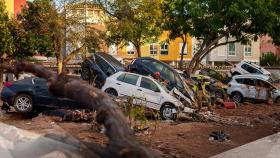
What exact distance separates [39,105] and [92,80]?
290 centimetres

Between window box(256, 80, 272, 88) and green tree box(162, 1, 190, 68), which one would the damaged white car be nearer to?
window box(256, 80, 272, 88)

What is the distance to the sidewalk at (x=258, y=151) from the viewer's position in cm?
1084

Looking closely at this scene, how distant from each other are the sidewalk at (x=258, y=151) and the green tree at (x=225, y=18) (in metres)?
22.2

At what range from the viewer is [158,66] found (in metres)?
21.0

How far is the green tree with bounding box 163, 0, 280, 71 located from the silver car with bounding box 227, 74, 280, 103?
271 inches

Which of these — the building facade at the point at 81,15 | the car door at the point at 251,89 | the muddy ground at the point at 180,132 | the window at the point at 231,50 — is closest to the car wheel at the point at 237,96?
the car door at the point at 251,89

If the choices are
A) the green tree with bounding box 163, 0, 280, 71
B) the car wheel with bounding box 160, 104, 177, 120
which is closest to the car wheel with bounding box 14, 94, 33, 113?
the car wheel with bounding box 160, 104, 177, 120

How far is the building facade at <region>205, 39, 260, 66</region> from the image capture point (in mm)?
69625

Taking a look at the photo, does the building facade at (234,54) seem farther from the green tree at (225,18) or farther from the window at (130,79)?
the window at (130,79)

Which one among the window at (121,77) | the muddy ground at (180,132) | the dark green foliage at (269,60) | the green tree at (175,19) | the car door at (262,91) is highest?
the green tree at (175,19)

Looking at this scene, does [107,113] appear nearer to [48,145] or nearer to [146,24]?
[48,145]

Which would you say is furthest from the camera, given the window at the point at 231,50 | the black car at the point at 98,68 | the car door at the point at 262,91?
the window at the point at 231,50

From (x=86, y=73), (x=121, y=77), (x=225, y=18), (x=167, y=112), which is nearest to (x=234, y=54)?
(x=225, y=18)

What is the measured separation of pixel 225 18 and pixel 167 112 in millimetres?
18230
